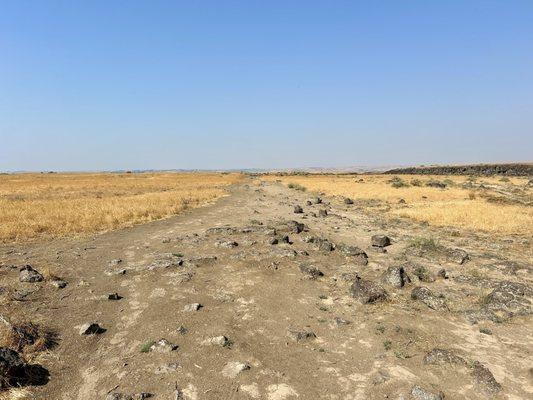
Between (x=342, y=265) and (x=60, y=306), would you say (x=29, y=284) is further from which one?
(x=342, y=265)

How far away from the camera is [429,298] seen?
12.3m

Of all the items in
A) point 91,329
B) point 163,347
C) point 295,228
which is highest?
point 295,228

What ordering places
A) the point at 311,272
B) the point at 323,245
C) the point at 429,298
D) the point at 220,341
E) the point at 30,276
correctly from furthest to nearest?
1. the point at 323,245
2. the point at 311,272
3. the point at 30,276
4. the point at 429,298
5. the point at 220,341

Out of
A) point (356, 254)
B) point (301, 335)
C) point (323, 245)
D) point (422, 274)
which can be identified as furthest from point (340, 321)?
point (323, 245)

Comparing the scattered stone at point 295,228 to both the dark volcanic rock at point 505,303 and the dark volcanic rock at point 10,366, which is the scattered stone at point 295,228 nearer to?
the dark volcanic rock at point 505,303

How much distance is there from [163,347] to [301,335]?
3.56 metres

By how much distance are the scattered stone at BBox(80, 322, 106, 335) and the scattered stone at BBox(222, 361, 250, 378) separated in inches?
157

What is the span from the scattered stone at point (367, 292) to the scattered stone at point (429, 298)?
103cm

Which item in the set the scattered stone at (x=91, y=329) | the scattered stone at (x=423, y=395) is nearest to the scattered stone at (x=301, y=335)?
the scattered stone at (x=423, y=395)

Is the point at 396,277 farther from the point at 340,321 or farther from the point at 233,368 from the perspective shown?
the point at 233,368

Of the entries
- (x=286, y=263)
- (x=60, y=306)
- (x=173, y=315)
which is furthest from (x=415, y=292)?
(x=60, y=306)

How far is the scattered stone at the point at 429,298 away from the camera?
39.3 feet

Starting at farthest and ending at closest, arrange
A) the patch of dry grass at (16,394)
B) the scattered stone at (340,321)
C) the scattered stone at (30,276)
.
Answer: the scattered stone at (30,276) → the scattered stone at (340,321) → the patch of dry grass at (16,394)

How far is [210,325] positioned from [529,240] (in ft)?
62.3
